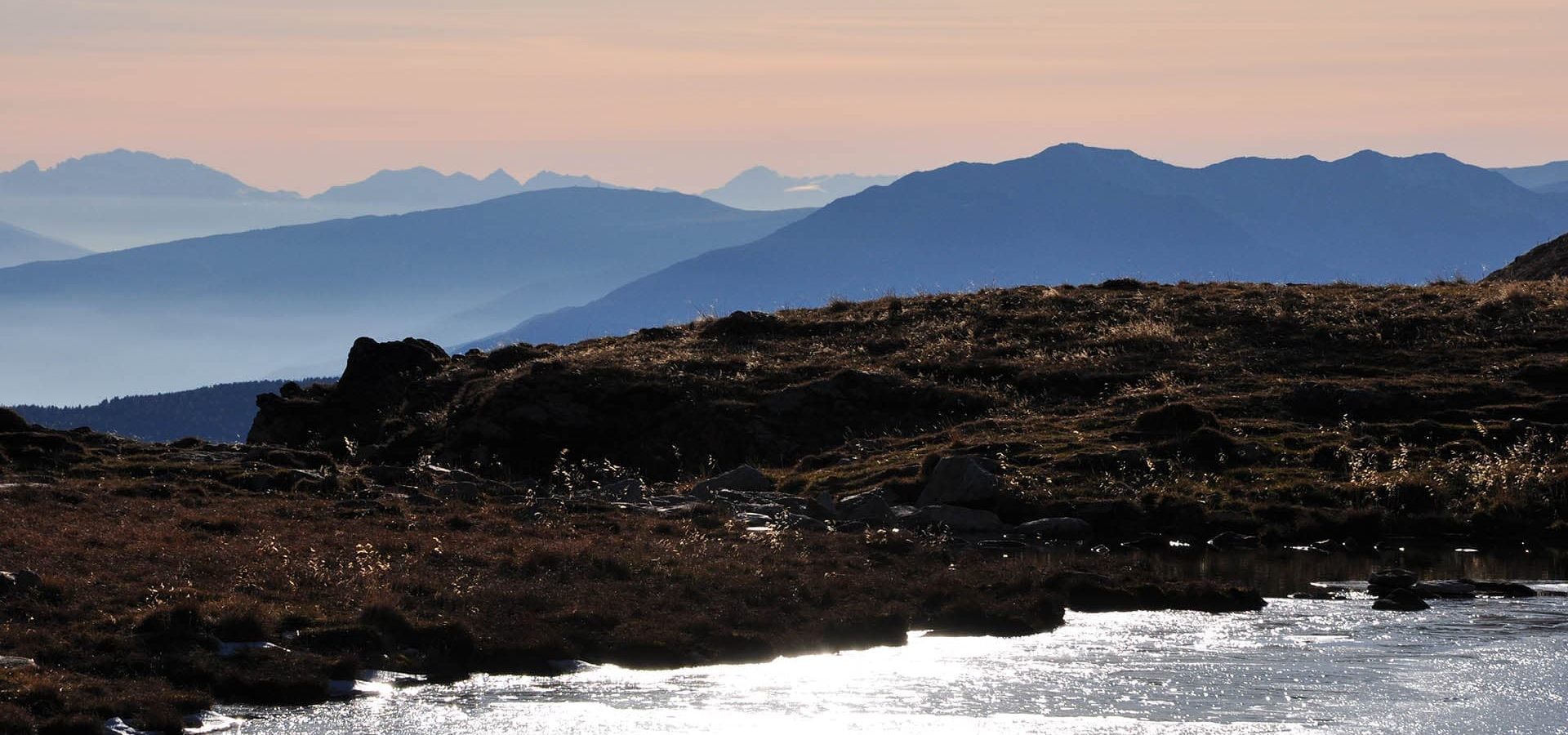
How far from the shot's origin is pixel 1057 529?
3800 cm

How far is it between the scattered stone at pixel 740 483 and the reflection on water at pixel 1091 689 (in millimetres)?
14925

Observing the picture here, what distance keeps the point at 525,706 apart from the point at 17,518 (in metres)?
15.2

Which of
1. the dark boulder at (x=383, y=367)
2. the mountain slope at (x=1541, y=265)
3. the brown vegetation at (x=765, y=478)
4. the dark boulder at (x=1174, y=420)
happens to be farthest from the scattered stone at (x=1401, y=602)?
the mountain slope at (x=1541, y=265)

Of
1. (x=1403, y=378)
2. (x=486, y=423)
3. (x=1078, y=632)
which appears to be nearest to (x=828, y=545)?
(x=1078, y=632)

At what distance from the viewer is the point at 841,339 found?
59469mm

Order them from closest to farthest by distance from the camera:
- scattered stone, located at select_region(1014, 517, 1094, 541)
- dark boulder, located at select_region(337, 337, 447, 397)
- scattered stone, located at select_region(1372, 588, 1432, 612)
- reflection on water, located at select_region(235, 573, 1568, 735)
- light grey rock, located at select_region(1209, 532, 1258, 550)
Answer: reflection on water, located at select_region(235, 573, 1568, 735), scattered stone, located at select_region(1372, 588, 1432, 612), light grey rock, located at select_region(1209, 532, 1258, 550), scattered stone, located at select_region(1014, 517, 1094, 541), dark boulder, located at select_region(337, 337, 447, 397)

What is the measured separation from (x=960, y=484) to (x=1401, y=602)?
1235 cm

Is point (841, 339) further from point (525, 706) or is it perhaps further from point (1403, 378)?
point (525, 706)

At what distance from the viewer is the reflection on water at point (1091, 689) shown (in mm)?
21594

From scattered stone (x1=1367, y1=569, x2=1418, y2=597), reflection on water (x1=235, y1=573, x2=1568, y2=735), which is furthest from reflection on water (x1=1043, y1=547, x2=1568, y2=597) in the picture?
reflection on water (x1=235, y1=573, x2=1568, y2=735)

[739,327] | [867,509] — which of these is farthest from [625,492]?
[739,327]

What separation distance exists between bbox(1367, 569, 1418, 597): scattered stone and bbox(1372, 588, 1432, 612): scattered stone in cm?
51

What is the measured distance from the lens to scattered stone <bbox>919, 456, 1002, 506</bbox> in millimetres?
39656

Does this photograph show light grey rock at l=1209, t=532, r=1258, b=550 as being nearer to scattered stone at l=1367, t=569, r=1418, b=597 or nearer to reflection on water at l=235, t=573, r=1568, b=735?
scattered stone at l=1367, t=569, r=1418, b=597
